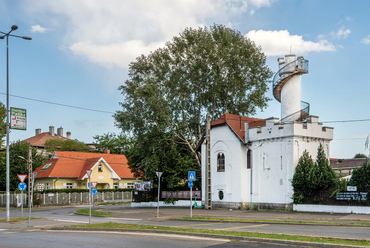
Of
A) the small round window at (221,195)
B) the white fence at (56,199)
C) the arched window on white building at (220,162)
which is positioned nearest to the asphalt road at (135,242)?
the small round window at (221,195)

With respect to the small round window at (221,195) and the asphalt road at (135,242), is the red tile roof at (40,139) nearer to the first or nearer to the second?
the small round window at (221,195)

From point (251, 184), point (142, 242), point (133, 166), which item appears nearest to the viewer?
→ point (142, 242)

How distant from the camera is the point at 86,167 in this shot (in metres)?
62.0

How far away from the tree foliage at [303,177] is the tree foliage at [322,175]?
1.39 feet

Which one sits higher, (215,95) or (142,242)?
(215,95)

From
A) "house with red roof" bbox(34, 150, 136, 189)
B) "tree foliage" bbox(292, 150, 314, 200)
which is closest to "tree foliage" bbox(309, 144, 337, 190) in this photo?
"tree foliage" bbox(292, 150, 314, 200)

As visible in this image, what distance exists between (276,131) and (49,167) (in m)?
39.3

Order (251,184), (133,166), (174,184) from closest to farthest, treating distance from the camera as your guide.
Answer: (251,184) < (174,184) < (133,166)

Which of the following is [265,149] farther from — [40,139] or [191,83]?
[40,139]

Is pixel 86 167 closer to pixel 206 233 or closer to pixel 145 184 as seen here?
pixel 145 184

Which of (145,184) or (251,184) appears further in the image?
(145,184)

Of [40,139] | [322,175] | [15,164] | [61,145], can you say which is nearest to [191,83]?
[322,175]

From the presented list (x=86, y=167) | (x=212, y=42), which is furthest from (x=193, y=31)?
(x=86, y=167)

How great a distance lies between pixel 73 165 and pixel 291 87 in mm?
38510
